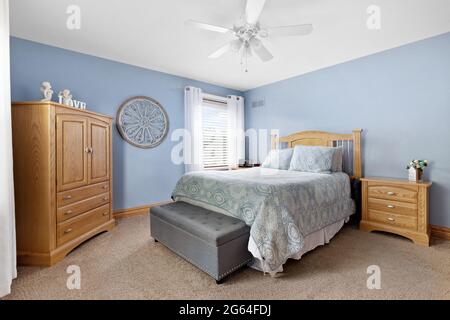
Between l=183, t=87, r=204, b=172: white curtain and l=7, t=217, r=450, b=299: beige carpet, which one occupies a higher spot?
l=183, t=87, r=204, b=172: white curtain

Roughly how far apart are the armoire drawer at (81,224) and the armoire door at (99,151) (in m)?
0.41

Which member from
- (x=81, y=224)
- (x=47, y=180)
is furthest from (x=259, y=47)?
(x=81, y=224)

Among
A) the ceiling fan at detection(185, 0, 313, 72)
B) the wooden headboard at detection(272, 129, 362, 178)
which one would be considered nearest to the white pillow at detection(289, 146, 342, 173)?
the wooden headboard at detection(272, 129, 362, 178)

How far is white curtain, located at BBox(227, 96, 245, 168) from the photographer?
4840 mm

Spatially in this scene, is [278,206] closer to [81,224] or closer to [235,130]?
[81,224]

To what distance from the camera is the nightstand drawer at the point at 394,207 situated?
2572 millimetres

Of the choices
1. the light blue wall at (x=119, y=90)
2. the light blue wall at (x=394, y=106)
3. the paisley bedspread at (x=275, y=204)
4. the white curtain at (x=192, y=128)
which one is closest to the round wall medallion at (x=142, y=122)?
the light blue wall at (x=119, y=90)

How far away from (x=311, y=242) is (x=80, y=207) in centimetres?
265

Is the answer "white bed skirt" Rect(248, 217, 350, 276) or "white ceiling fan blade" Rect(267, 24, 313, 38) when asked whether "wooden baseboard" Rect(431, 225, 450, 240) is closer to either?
"white bed skirt" Rect(248, 217, 350, 276)

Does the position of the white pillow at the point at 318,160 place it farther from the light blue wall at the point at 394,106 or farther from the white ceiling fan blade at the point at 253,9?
the white ceiling fan blade at the point at 253,9

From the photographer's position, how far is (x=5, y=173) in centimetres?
174

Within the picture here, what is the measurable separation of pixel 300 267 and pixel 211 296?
905 millimetres

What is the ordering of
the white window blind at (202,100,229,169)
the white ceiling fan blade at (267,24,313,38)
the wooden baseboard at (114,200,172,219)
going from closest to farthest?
the white ceiling fan blade at (267,24,313,38) → the wooden baseboard at (114,200,172,219) → the white window blind at (202,100,229,169)

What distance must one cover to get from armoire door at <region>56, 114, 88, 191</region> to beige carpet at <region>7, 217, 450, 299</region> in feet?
2.58
